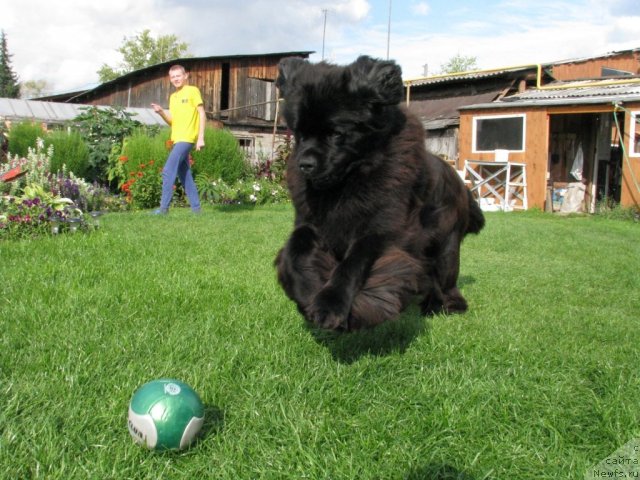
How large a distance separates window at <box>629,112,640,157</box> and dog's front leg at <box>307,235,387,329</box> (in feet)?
53.2

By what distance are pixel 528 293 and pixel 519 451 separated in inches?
146

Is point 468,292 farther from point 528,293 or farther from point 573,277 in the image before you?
point 573,277

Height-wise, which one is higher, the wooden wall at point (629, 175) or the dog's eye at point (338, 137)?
the wooden wall at point (629, 175)

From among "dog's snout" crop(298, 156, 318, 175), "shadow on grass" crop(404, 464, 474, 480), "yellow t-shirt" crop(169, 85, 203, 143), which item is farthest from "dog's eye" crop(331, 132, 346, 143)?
"yellow t-shirt" crop(169, 85, 203, 143)

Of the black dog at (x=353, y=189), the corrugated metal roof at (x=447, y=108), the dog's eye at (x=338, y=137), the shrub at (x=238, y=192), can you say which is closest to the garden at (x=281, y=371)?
the black dog at (x=353, y=189)

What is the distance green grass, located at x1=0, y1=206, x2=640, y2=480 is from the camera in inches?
97.7

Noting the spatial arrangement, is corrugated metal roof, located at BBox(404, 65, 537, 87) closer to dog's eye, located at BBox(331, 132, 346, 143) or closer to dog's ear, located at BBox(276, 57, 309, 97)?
dog's ear, located at BBox(276, 57, 309, 97)

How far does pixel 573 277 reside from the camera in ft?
23.0

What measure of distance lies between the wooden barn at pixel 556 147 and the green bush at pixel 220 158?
7.95 metres

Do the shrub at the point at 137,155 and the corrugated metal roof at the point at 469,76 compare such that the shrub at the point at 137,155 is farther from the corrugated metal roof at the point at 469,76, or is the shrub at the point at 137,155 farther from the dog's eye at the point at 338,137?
the corrugated metal roof at the point at 469,76

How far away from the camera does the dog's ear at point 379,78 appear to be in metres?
3.55

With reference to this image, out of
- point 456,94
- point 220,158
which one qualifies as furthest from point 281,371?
point 456,94

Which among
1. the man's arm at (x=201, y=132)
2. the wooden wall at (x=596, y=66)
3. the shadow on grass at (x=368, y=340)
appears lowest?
the shadow on grass at (x=368, y=340)

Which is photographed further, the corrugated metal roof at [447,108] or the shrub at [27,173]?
the corrugated metal roof at [447,108]
